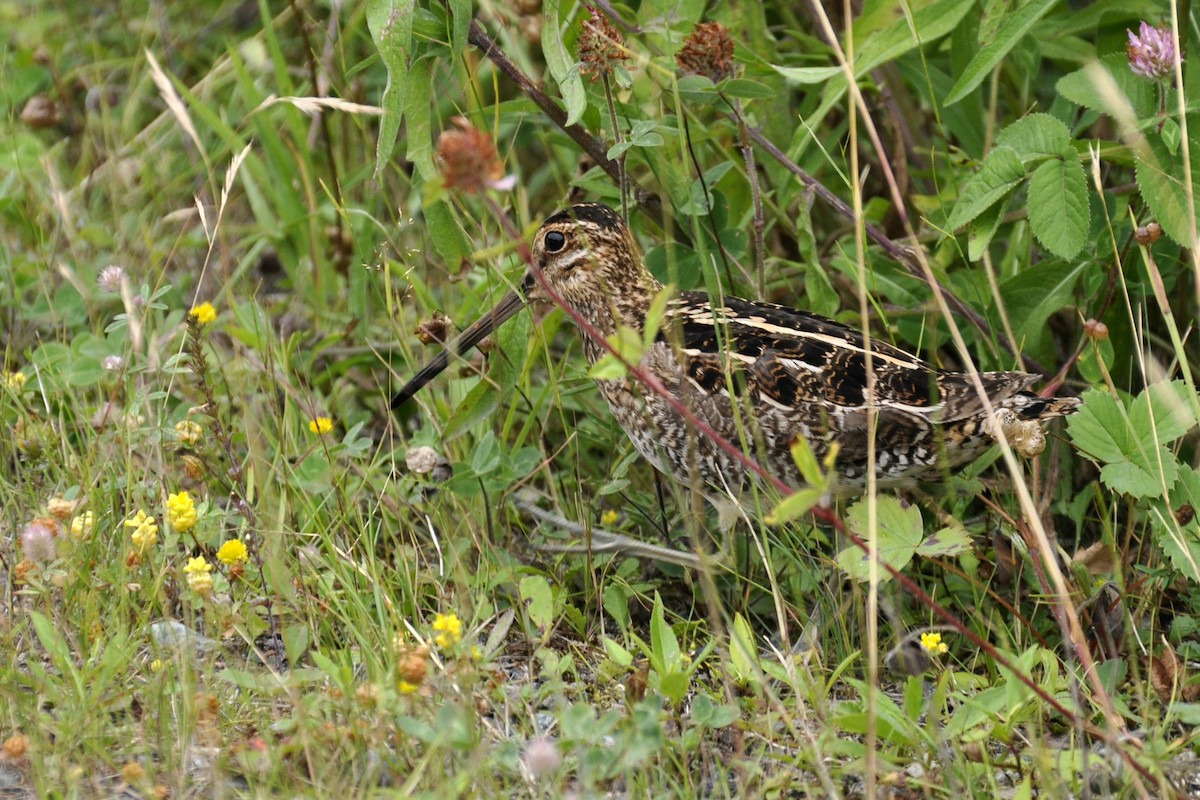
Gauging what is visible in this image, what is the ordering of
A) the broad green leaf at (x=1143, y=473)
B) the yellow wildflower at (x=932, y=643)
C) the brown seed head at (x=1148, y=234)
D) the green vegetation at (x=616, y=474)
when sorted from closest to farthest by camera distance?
the green vegetation at (x=616, y=474) < the yellow wildflower at (x=932, y=643) < the broad green leaf at (x=1143, y=473) < the brown seed head at (x=1148, y=234)

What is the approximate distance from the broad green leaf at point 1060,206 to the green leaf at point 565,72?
977mm

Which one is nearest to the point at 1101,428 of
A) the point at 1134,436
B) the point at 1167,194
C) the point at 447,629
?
the point at 1134,436

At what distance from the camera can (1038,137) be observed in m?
3.05

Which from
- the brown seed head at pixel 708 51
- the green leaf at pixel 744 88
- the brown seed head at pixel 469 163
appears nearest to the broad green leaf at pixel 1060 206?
the green leaf at pixel 744 88

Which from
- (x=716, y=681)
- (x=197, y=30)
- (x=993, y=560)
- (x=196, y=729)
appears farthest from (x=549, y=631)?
(x=197, y=30)

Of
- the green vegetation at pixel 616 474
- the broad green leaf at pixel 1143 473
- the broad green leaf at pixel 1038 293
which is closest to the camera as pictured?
the green vegetation at pixel 616 474

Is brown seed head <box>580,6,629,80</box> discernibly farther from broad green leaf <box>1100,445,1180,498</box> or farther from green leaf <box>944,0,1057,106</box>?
broad green leaf <box>1100,445,1180,498</box>

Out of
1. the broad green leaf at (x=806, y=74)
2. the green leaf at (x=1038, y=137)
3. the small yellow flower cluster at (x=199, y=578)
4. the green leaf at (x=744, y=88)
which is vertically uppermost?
the broad green leaf at (x=806, y=74)

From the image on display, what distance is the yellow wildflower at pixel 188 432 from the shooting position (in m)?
3.14

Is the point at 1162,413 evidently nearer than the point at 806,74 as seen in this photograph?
Yes

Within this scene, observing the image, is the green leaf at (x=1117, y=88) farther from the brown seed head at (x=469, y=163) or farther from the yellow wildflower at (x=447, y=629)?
the yellow wildflower at (x=447, y=629)

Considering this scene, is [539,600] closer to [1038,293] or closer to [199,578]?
[199,578]

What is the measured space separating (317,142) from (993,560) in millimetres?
2649

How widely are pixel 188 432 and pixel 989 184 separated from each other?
6.07 feet
